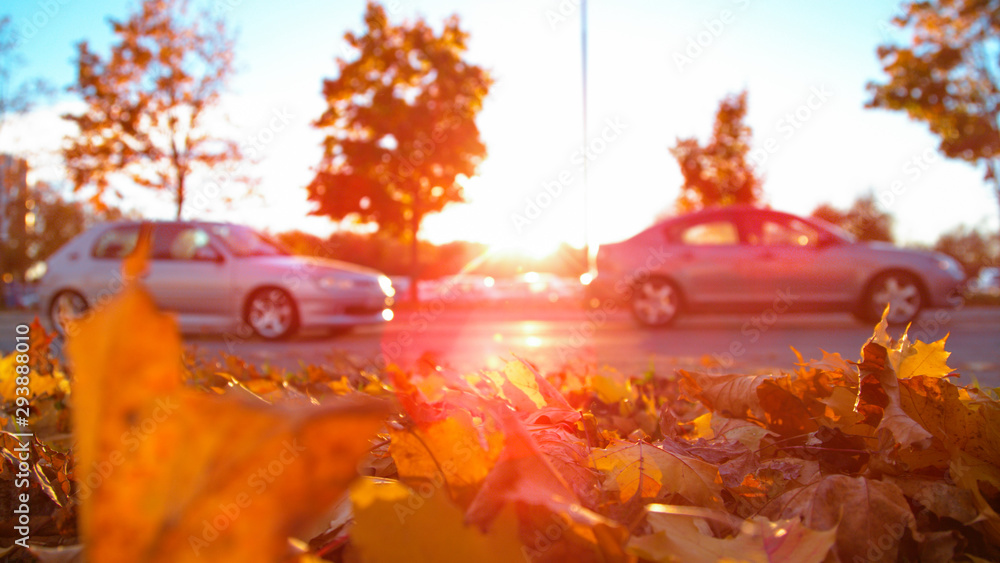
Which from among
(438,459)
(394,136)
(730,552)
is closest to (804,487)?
(730,552)

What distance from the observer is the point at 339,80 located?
20719 mm

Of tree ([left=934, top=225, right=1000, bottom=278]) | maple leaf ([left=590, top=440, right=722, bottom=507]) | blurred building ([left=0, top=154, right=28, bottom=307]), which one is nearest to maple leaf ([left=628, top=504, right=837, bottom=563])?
maple leaf ([left=590, top=440, right=722, bottom=507])

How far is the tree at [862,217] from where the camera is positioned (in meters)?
33.2

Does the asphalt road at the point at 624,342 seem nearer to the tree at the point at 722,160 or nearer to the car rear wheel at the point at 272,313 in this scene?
the car rear wheel at the point at 272,313

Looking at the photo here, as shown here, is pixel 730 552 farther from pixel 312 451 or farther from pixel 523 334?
pixel 523 334

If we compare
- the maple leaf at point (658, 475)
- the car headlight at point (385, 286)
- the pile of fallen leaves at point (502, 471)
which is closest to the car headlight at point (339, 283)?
the car headlight at point (385, 286)

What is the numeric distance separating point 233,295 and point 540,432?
8.49m

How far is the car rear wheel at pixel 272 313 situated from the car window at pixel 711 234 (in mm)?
5746

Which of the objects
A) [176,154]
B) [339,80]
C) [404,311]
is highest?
[339,80]

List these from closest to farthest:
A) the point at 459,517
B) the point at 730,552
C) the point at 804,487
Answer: the point at 459,517, the point at 730,552, the point at 804,487

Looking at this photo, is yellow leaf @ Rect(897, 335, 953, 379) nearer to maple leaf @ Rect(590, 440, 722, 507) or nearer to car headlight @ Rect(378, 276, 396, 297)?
maple leaf @ Rect(590, 440, 722, 507)

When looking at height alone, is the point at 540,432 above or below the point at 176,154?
below

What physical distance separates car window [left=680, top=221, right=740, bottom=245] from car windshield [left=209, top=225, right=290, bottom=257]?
5.96 meters

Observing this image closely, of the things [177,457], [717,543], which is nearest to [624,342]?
[717,543]
